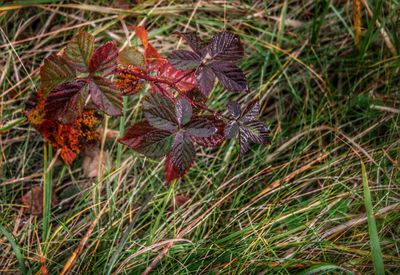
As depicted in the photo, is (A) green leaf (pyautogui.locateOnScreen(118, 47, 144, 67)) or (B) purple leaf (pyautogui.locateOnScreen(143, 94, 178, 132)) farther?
(A) green leaf (pyautogui.locateOnScreen(118, 47, 144, 67))

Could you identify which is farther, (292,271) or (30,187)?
(30,187)

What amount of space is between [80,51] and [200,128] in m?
0.41

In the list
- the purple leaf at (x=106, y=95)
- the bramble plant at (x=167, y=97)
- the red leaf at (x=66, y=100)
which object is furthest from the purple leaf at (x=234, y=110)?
the red leaf at (x=66, y=100)

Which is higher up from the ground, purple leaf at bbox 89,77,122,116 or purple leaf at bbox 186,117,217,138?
purple leaf at bbox 89,77,122,116

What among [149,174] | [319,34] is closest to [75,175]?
[149,174]

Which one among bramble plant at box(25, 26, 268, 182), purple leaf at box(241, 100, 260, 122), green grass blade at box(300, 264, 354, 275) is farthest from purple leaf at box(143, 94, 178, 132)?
green grass blade at box(300, 264, 354, 275)

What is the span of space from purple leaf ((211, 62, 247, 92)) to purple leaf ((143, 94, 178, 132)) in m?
0.16

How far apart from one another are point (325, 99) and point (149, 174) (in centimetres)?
74

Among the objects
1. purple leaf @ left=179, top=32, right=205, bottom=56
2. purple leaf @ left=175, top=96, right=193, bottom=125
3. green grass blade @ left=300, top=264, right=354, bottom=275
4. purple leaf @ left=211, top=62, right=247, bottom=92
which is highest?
purple leaf @ left=179, top=32, right=205, bottom=56

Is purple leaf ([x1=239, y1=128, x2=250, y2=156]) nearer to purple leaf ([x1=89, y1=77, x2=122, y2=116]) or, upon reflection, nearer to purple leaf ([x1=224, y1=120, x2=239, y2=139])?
purple leaf ([x1=224, y1=120, x2=239, y2=139])

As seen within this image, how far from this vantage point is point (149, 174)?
1.81 metres

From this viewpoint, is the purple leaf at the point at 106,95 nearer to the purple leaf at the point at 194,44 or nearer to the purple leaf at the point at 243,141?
the purple leaf at the point at 194,44

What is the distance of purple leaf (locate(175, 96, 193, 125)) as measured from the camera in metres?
1.40

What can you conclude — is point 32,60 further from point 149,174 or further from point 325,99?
point 325,99
